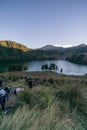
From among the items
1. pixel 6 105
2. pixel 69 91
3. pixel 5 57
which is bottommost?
pixel 5 57

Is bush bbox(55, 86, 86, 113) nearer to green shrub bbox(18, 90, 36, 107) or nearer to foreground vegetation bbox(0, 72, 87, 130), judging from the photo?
foreground vegetation bbox(0, 72, 87, 130)

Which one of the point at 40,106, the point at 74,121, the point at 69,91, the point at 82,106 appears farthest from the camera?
the point at 69,91

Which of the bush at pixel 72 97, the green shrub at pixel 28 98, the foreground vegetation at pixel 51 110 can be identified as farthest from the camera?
the bush at pixel 72 97

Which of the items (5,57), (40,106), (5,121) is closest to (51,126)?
(5,121)

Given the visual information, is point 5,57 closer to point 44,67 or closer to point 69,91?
point 44,67

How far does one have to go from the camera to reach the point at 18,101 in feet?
20.3

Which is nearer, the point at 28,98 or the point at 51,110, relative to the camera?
the point at 51,110

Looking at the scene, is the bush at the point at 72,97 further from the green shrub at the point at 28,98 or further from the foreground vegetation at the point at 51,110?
the green shrub at the point at 28,98

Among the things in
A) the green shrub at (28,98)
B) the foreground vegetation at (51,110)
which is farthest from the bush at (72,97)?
the green shrub at (28,98)

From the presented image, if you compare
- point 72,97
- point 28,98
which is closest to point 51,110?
point 28,98

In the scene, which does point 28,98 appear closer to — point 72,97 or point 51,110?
point 72,97

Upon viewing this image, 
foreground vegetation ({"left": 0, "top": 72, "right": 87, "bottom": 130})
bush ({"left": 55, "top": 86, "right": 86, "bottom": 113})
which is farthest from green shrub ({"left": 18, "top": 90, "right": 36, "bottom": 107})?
bush ({"left": 55, "top": 86, "right": 86, "bottom": 113})

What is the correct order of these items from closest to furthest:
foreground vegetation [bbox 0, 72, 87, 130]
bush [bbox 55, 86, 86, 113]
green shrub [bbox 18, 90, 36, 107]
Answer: foreground vegetation [bbox 0, 72, 87, 130] < green shrub [bbox 18, 90, 36, 107] < bush [bbox 55, 86, 86, 113]

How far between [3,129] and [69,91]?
11.1 feet
